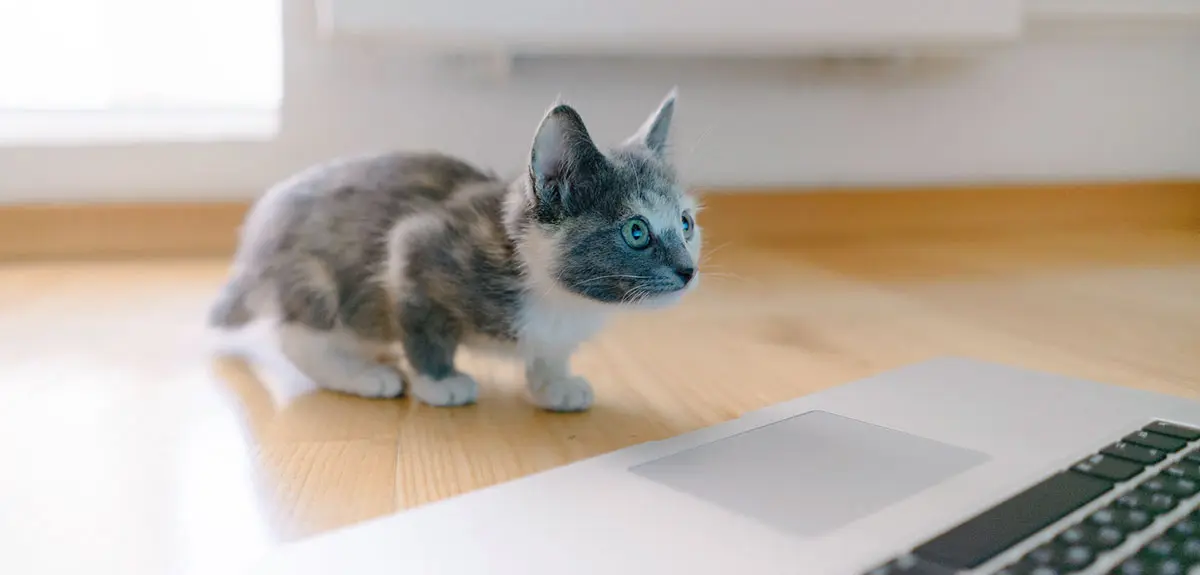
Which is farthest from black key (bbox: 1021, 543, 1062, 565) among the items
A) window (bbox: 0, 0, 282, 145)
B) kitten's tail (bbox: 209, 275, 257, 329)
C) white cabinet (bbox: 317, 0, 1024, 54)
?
window (bbox: 0, 0, 282, 145)

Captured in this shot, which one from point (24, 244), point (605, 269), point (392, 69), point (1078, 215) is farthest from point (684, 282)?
point (1078, 215)

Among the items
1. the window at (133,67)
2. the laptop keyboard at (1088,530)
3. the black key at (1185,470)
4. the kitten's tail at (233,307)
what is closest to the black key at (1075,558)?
the laptop keyboard at (1088,530)

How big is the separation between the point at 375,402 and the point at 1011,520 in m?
0.51

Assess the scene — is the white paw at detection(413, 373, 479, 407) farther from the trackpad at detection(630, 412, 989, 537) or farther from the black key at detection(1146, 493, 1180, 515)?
the black key at detection(1146, 493, 1180, 515)

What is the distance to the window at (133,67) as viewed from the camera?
4.62 ft

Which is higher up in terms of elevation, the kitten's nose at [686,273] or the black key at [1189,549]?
the kitten's nose at [686,273]

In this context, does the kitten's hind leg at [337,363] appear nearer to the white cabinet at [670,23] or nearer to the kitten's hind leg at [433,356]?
the kitten's hind leg at [433,356]

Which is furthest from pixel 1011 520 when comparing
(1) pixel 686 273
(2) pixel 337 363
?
(2) pixel 337 363

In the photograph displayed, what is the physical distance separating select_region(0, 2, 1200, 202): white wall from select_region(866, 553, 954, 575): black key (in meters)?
1.12

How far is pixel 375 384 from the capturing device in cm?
77

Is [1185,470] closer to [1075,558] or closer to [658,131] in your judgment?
[1075,558]

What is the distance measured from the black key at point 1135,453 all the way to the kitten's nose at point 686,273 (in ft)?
0.93

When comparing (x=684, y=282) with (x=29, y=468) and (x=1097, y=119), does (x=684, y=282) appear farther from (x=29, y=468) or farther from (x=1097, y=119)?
(x=1097, y=119)

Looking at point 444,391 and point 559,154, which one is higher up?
point 559,154
